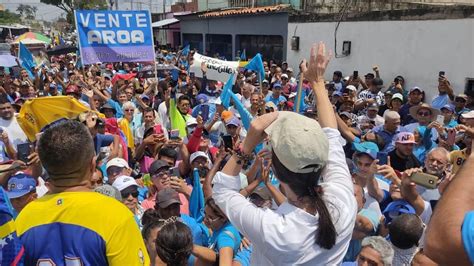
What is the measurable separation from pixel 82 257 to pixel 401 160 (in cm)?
376

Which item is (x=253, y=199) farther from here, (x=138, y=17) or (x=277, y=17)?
(x=277, y=17)

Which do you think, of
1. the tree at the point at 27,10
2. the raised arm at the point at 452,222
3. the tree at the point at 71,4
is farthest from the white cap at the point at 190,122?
the tree at the point at 27,10

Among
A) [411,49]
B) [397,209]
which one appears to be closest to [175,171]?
→ [397,209]

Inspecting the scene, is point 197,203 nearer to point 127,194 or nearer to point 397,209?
point 127,194

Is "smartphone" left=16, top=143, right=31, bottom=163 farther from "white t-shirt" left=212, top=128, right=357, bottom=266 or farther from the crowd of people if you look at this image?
"white t-shirt" left=212, top=128, right=357, bottom=266

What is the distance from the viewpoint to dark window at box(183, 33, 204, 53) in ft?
81.0

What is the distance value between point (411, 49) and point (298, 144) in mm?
10423

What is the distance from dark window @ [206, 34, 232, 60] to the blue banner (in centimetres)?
1326

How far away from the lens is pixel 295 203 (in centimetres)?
154

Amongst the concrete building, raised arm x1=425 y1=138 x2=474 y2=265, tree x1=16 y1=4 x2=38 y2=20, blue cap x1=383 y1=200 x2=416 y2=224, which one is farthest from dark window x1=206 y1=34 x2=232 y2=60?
tree x1=16 y1=4 x2=38 y2=20

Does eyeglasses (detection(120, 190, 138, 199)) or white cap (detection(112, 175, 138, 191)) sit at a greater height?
white cap (detection(112, 175, 138, 191))

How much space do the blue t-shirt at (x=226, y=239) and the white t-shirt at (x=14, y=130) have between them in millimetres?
3658

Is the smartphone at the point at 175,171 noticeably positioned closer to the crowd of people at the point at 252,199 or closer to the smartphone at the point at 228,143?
the crowd of people at the point at 252,199

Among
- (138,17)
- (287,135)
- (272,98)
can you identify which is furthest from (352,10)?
(287,135)
